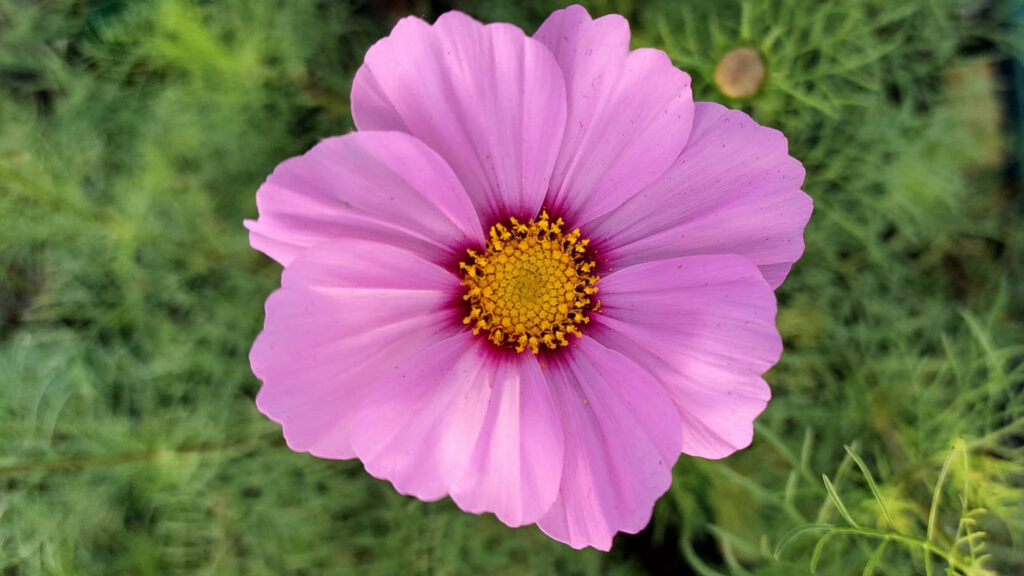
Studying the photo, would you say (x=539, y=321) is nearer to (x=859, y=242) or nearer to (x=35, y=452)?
(x=35, y=452)

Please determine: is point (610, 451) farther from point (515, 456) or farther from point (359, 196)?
point (359, 196)

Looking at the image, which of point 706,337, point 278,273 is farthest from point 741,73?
point 278,273

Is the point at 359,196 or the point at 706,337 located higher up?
the point at 359,196

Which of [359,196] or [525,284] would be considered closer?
[359,196]

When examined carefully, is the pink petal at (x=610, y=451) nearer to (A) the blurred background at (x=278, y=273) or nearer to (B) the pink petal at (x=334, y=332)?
(B) the pink petal at (x=334, y=332)

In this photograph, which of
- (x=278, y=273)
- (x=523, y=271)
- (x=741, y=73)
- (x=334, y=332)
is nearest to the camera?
(x=334, y=332)

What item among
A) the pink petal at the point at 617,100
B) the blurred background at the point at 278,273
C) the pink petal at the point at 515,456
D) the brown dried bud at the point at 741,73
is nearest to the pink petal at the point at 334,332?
the pink petal at the point at 515,456
